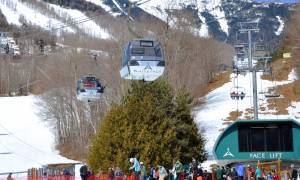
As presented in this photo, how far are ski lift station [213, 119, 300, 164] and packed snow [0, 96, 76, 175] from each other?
3459 cm

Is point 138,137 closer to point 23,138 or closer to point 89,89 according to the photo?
point 89,89

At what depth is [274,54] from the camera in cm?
9544

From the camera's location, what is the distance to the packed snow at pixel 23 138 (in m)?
67.4

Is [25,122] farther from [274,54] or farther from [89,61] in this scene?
[274,54]

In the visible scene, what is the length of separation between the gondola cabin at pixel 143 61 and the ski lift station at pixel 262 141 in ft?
17.0

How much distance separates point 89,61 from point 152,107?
1415 inches

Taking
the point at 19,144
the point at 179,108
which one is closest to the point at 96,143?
the point at 179,108

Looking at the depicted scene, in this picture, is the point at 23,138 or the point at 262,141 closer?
the point at 262,141

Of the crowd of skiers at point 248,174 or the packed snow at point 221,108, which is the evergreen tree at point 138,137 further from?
the packed snow at point 221,108

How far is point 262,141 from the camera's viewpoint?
33156 millimetres

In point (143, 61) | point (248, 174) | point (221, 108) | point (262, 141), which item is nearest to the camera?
point (248, 174)

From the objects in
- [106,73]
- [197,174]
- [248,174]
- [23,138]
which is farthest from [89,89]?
[23,138]

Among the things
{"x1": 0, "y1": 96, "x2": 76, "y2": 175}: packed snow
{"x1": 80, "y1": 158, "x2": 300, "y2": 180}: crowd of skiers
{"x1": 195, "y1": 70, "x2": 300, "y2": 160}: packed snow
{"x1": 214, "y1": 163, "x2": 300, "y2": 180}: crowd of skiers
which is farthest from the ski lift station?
{"x1": 0, "y1": 96, "x2": 76, "y2": 175}: packed snow

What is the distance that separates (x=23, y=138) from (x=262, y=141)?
2023 inches
